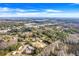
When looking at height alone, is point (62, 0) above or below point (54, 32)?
above

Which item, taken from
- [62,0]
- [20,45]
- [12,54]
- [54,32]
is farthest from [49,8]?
[12,54]

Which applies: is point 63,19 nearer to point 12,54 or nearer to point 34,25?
point 34,25

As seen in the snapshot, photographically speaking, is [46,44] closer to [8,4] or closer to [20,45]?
[20,45]

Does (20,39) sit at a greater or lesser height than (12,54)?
Result: greater

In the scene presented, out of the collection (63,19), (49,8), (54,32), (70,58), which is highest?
(49,8)

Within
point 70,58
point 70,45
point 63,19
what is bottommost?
point 70,58

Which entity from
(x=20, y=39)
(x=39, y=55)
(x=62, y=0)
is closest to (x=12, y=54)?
(x=20, y=39)
